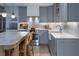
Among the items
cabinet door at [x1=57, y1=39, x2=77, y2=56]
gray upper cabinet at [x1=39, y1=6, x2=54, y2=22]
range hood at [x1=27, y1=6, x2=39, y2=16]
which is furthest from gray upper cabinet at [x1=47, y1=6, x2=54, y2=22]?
cabinet door at [x1=57, y1=39, x2=77, y2=56]

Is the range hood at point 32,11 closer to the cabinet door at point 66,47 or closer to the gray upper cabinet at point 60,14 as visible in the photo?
the gray upper cabinet at point 60,14

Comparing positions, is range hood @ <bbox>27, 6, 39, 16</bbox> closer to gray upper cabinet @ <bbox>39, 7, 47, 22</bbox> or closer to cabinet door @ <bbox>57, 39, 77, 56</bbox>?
gray upper cabinet @ <bbox>39, 7, 47, 22</bbox>

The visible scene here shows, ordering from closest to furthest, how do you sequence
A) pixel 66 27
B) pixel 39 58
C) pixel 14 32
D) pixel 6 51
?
pixel 39 58
pixel 6 51
pixel 14 32
pixel 66 27

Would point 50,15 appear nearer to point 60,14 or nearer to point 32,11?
point 32,11

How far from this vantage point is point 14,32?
9.68 feet

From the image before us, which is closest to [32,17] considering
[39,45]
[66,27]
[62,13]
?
[39,45]

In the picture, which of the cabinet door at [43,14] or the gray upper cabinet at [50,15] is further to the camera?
the gray upper cabinet at [50,15]

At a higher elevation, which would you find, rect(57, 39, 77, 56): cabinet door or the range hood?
the range hood

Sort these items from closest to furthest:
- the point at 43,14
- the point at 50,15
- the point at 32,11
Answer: the point at 32,11
the point at 43,14
the point at 50,15

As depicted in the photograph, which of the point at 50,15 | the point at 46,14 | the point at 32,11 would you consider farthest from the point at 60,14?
the point at 32,11

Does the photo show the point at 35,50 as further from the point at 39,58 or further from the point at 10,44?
the point at 39,58

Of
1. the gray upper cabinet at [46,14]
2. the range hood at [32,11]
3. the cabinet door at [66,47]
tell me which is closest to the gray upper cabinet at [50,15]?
the gray upper cabinet at [46,14]

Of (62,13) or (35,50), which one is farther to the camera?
(62,13)

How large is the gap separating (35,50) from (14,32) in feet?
1.80
